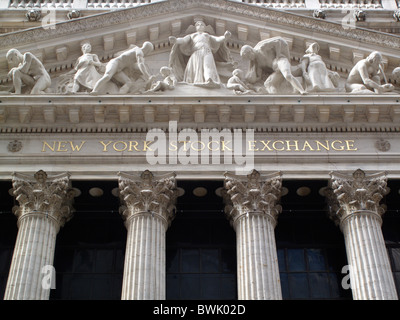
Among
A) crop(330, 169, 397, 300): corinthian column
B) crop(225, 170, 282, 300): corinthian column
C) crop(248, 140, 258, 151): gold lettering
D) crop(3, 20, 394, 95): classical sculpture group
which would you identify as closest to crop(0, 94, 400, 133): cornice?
crop(248, 140, 258, 151): gold lettering

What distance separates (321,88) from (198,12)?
5.62m

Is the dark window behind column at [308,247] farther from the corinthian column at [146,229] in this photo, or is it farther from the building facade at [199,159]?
the corinthian column at [146,229]

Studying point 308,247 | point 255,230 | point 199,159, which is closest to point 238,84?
point 199,159

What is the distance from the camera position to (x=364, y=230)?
79.7 feet

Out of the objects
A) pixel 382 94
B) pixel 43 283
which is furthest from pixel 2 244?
pixel 382 94

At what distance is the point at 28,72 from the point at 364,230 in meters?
12.3

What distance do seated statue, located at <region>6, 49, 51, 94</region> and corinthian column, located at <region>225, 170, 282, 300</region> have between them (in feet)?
23.5

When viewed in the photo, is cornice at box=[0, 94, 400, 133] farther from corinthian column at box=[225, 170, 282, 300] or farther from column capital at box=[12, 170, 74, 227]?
corinthian column at box=[225, 170, 282, 300]

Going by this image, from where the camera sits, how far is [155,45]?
2944 cm

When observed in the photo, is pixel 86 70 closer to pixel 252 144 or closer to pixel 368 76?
pixel 252 144

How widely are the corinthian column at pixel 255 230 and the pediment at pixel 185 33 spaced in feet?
19.9

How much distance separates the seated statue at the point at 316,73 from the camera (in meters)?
27.5

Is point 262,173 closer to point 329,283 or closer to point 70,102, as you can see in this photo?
point 329,283
